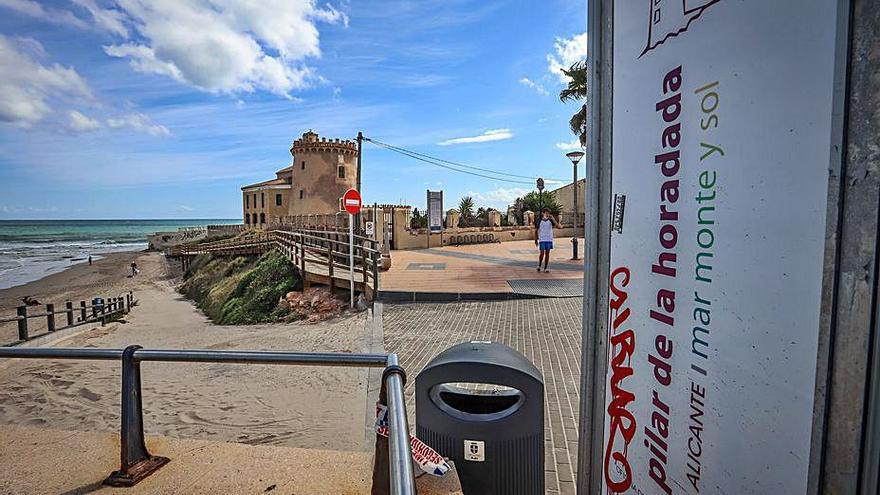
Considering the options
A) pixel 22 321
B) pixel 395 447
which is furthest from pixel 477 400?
pixel 22 321

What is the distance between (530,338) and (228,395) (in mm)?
4315

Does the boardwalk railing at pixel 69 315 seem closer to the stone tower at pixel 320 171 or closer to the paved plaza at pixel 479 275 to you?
the paved plaza at pixel 479 275

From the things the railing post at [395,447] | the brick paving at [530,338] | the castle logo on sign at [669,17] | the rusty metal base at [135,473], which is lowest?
the brick paving at [530,338]

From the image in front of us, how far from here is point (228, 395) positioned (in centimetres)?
636

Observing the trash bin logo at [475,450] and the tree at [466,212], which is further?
the tree at [466,212]

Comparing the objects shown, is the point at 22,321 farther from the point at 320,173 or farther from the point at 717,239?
the point at 320,173

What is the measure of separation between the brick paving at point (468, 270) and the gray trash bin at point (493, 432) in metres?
8.16

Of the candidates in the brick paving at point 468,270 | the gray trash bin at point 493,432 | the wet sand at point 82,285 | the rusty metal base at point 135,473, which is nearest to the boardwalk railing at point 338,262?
the brick paving at point 468,270

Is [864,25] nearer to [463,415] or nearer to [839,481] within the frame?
[839,481]

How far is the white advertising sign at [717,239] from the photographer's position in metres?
1.13

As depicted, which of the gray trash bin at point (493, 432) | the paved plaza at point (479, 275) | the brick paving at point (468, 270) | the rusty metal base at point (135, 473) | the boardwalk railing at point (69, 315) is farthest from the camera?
the boardwalk railing at point (69, 315)

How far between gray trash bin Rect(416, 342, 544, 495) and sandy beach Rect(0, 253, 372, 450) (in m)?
2.35

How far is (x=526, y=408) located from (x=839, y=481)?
1209mm

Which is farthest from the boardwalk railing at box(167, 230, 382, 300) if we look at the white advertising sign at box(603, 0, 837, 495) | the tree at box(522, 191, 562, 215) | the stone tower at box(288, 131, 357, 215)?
the stone tower at box(288, 131, 357, 215)
